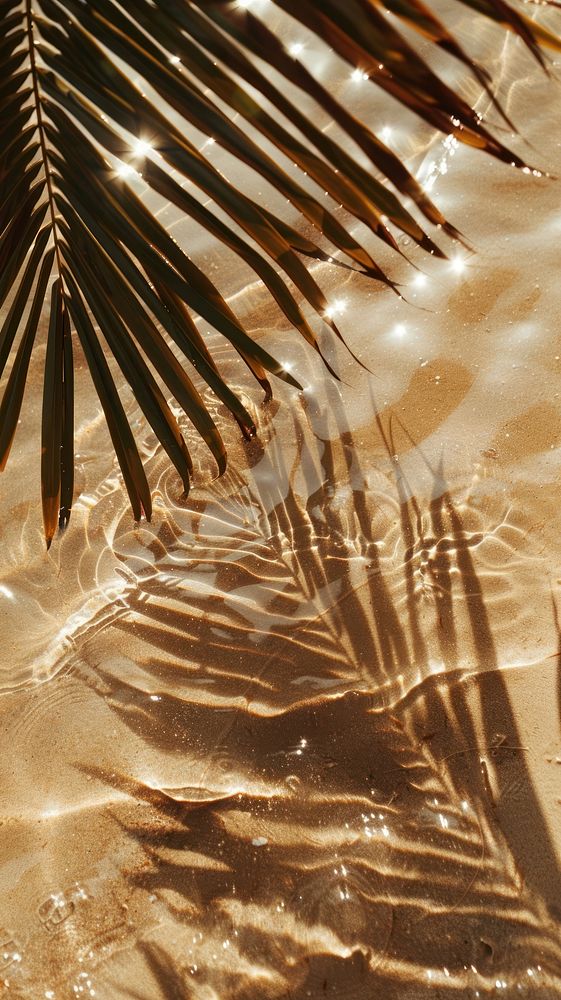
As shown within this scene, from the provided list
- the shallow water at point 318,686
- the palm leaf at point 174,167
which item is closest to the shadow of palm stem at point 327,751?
the shallow water at point 318,686

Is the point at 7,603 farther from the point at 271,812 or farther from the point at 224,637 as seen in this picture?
the point at 271,812

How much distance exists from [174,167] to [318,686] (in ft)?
3.24

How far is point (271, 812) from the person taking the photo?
1553mm

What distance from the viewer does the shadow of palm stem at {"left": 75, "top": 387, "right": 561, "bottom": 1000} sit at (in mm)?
1407

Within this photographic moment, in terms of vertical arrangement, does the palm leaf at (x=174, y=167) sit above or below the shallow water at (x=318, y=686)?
above

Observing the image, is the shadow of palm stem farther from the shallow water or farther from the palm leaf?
the palm leaf

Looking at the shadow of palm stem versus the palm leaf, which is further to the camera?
the shadow of palm stem

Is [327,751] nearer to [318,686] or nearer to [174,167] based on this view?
[318,686]

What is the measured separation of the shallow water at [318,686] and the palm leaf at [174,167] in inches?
16.3

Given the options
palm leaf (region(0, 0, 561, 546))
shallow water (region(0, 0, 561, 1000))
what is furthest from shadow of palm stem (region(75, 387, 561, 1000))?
palm leaf (region(0, 0, 561, 546))

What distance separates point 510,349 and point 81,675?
4.03 feet

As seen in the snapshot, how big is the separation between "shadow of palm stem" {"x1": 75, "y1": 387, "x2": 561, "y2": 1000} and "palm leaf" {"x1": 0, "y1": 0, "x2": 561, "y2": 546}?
1.35 feet

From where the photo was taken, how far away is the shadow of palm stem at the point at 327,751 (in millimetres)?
1407

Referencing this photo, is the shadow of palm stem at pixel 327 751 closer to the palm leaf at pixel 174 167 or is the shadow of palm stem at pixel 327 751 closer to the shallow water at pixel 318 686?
the shallow water at pixel 318 686
